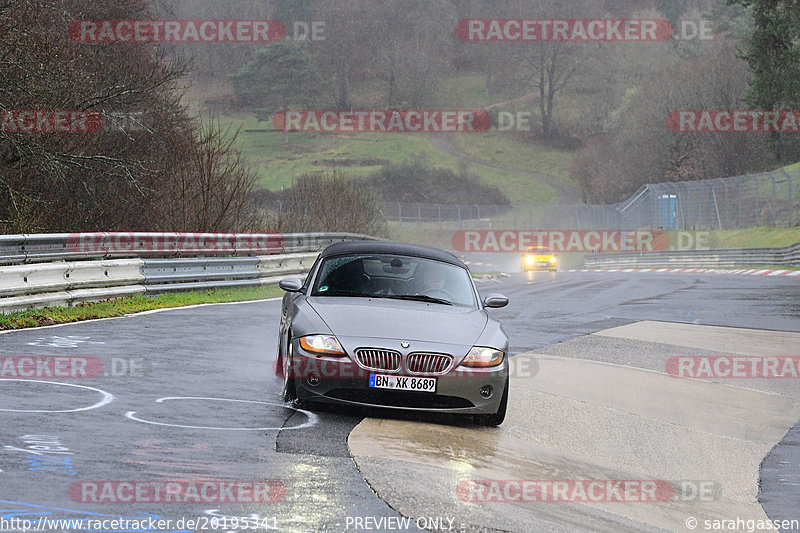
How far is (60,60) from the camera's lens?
25.5 m

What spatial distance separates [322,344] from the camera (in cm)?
895

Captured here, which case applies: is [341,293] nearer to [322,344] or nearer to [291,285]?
[291,285]

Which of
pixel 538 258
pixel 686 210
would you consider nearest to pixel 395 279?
pixel 538 258

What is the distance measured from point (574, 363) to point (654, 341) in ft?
10.6

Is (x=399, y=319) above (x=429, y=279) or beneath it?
A: beneath

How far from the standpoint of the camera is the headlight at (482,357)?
9.01 m

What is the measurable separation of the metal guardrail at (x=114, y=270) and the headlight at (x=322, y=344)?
8.02 m

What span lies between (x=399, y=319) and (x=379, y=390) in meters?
0.82

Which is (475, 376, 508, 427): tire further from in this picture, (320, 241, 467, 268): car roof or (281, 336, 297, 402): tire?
(320, 241, 467, 268): car roof

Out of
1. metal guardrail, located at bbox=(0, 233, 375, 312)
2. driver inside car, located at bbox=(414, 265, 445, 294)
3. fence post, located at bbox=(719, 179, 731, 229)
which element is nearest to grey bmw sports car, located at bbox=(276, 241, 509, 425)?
driver inside car, located at bbox=(414, 265, 445, 294)

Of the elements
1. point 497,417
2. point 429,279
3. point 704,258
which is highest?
point 429,279

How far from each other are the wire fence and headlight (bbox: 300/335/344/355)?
4007 cm

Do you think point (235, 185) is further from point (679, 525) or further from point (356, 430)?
point (679, 525)

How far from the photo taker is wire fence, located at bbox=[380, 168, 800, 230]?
166ft
